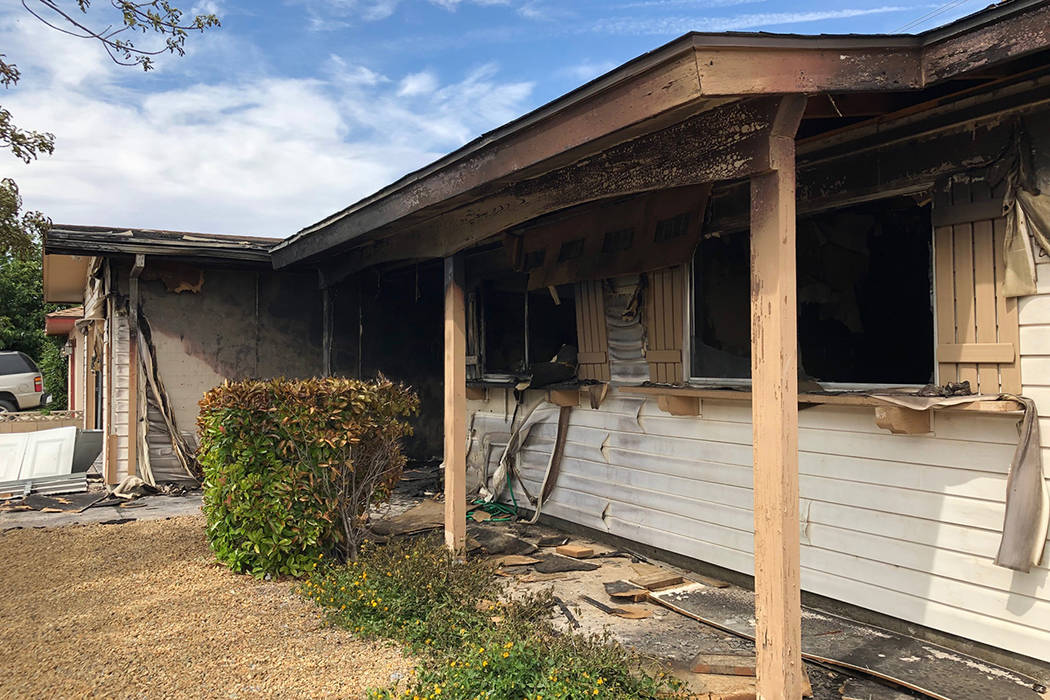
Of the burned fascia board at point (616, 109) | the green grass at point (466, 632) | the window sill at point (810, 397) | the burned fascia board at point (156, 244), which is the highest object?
the burned fascia board at point (156, 244)

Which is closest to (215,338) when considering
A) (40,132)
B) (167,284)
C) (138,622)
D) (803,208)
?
(167,284)

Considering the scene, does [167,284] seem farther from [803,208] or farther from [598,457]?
[803,208]

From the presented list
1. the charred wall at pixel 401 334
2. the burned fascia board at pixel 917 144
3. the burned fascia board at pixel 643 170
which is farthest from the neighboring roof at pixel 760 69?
the charred wall at pixel 401 334

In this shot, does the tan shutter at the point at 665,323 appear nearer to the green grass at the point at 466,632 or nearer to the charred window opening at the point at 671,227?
the charred window opening at the point at 671,227

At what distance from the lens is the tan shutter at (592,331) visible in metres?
6.46

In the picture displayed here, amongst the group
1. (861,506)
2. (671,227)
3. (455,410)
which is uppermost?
(671,227)

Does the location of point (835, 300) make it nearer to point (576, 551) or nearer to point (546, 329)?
point (576, 551)

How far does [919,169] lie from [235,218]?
135 feet

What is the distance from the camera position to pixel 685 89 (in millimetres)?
2760

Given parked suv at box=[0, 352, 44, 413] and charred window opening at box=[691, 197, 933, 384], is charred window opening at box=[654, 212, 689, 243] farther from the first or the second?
parked suv at box=[0, 352, 44, 413]

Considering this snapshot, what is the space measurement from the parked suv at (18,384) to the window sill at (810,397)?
1919cm

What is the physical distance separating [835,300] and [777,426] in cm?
282

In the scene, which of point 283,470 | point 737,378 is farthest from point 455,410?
point 737,378

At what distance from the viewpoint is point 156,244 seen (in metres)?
8.40
